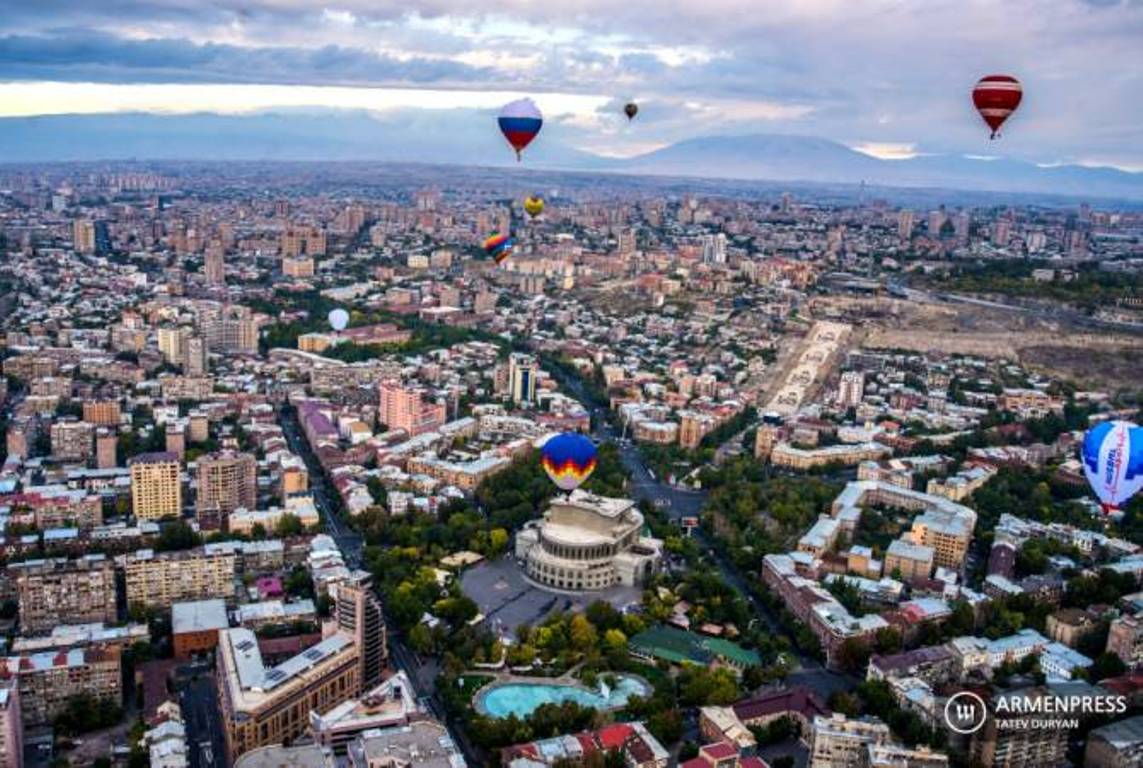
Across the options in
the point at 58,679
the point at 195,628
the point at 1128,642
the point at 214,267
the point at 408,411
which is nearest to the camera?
the point at 58,679

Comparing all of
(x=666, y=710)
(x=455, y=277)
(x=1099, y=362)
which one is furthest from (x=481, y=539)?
(x=455, y=277)

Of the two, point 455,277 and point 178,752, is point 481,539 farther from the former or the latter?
point 455,277

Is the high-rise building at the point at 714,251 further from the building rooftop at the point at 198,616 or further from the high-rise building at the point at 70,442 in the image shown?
the building rooftop at the point at 198,616

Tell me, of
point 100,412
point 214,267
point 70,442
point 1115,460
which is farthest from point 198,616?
point 214,267

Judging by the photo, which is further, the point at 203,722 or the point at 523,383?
the point at 523,383

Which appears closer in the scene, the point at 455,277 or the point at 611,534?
the point at 611,534

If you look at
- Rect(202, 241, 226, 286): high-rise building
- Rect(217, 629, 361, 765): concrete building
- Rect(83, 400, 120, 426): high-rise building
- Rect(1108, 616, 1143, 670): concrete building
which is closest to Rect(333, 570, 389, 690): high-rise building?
Rect(217, 629, 361, 765): concrete building

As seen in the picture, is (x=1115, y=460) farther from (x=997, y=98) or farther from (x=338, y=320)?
(x=338, y=320)
